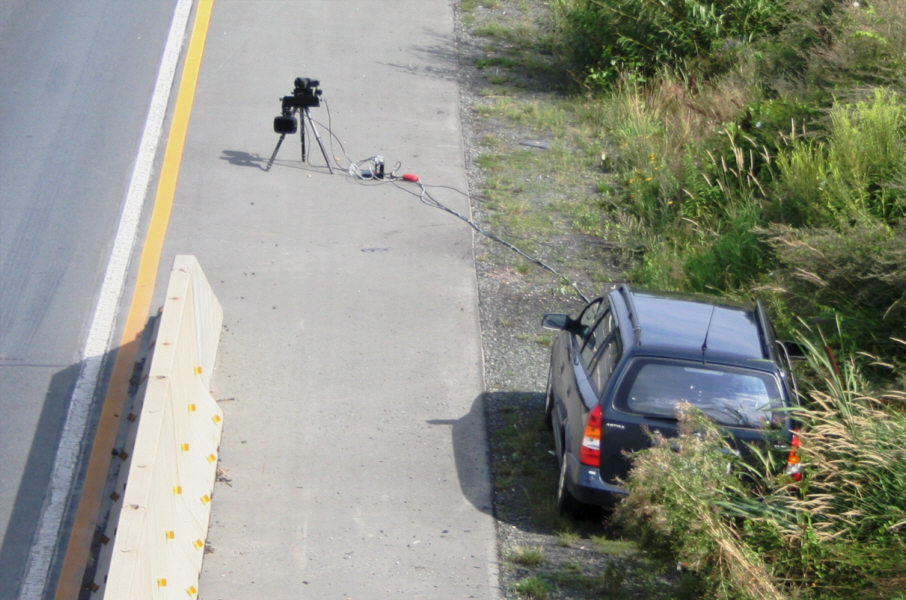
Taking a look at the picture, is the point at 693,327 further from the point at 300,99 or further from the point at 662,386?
the point at 300,99

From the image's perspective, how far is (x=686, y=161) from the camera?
44.3ft

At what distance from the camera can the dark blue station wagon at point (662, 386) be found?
755cm

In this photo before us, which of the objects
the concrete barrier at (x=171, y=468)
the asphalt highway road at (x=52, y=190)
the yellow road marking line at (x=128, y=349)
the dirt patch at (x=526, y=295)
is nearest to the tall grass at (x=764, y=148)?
the dirt patch at (x=526, y=295)

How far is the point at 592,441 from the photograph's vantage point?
7773 millimetres

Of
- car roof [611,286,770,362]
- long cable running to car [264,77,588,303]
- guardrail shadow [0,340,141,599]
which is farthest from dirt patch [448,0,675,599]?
guardrail shadow [0,340,141,599]

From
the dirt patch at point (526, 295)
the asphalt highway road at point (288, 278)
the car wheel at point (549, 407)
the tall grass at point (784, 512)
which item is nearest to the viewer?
the tall grass at point (784, 512)

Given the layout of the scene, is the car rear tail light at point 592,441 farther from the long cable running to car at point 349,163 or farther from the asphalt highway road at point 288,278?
the long cable running to car at point 349,163

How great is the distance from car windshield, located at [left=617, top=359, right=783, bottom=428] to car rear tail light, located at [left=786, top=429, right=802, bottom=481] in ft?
0.94

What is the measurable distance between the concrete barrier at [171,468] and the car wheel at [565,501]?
8.81 feet

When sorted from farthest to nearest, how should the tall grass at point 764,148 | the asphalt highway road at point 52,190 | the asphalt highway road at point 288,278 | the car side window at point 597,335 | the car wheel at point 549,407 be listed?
the tall grass at point 764,148 < the car wheel at point 549,407 < the asphalt highway road at point 52,190 < the car side window at point 597,335 < the asphalt highway road at point 288,278

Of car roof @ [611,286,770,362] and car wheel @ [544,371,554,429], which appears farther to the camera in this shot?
car wheel @ [544,371,554,429]

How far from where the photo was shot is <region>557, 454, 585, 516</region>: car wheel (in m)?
8.20

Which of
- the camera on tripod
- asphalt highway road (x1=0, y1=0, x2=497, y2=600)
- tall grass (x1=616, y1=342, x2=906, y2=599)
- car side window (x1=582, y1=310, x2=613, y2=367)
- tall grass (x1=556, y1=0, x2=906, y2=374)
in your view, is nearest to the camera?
tall grass (x1=616, y1=342, x2=906, y2=599)

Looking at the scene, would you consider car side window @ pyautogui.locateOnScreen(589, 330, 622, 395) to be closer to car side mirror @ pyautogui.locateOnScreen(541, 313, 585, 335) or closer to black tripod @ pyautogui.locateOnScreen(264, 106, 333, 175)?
car side mirror @ pyautogui.locateOnScreen(541, 313, 585, 335)
